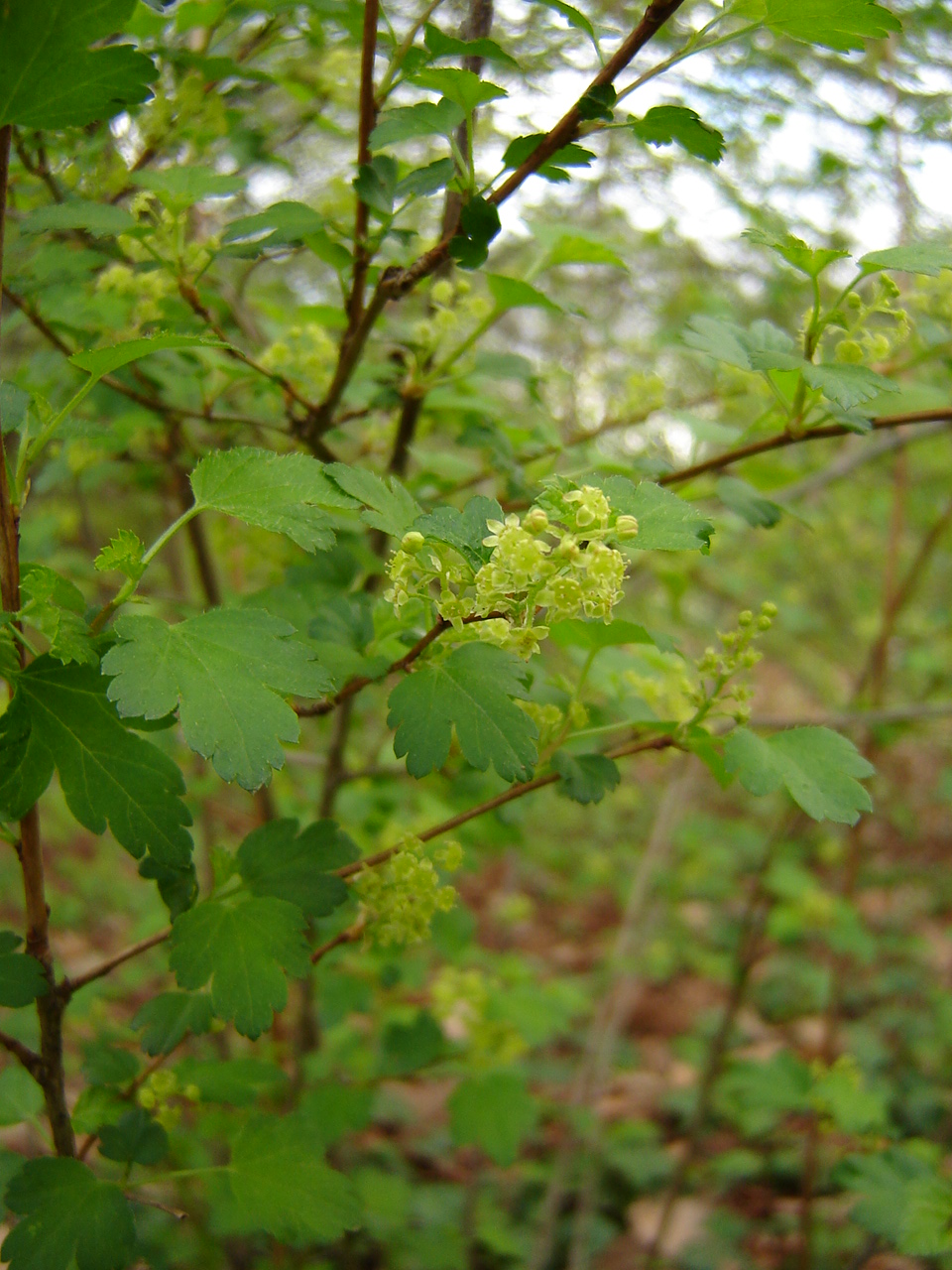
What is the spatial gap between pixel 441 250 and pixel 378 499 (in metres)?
0.41

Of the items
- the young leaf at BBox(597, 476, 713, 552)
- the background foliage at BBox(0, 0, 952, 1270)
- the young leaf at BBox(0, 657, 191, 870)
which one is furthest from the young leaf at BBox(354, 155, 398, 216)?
the young leaf at BBox(0, 657, 191, 870)

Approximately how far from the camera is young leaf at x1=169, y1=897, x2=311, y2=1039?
3.45 feet

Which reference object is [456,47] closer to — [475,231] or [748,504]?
[475,231]

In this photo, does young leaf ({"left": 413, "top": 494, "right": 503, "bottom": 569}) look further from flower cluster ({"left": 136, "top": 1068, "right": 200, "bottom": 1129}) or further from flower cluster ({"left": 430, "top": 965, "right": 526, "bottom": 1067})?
flower cluster ({"left": 430, "top": 965, "right": 526, "bottom": 1067})

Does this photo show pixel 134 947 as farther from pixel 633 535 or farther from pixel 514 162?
pixel 514 162

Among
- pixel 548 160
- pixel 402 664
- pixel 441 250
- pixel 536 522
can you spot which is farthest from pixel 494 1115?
pixel 548 160

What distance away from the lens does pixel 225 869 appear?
124cm

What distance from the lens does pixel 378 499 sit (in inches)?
40.6

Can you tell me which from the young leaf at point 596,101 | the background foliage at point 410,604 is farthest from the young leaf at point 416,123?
the young leaf at point 596,101

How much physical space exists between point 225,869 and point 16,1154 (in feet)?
1.79

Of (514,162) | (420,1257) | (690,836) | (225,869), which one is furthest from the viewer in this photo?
(690,836)

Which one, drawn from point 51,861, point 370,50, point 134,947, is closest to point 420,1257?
point 134,947

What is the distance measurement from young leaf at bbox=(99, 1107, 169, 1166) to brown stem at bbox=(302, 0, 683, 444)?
42.8 inches

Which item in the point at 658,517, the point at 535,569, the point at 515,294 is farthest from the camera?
the point at 515,294
